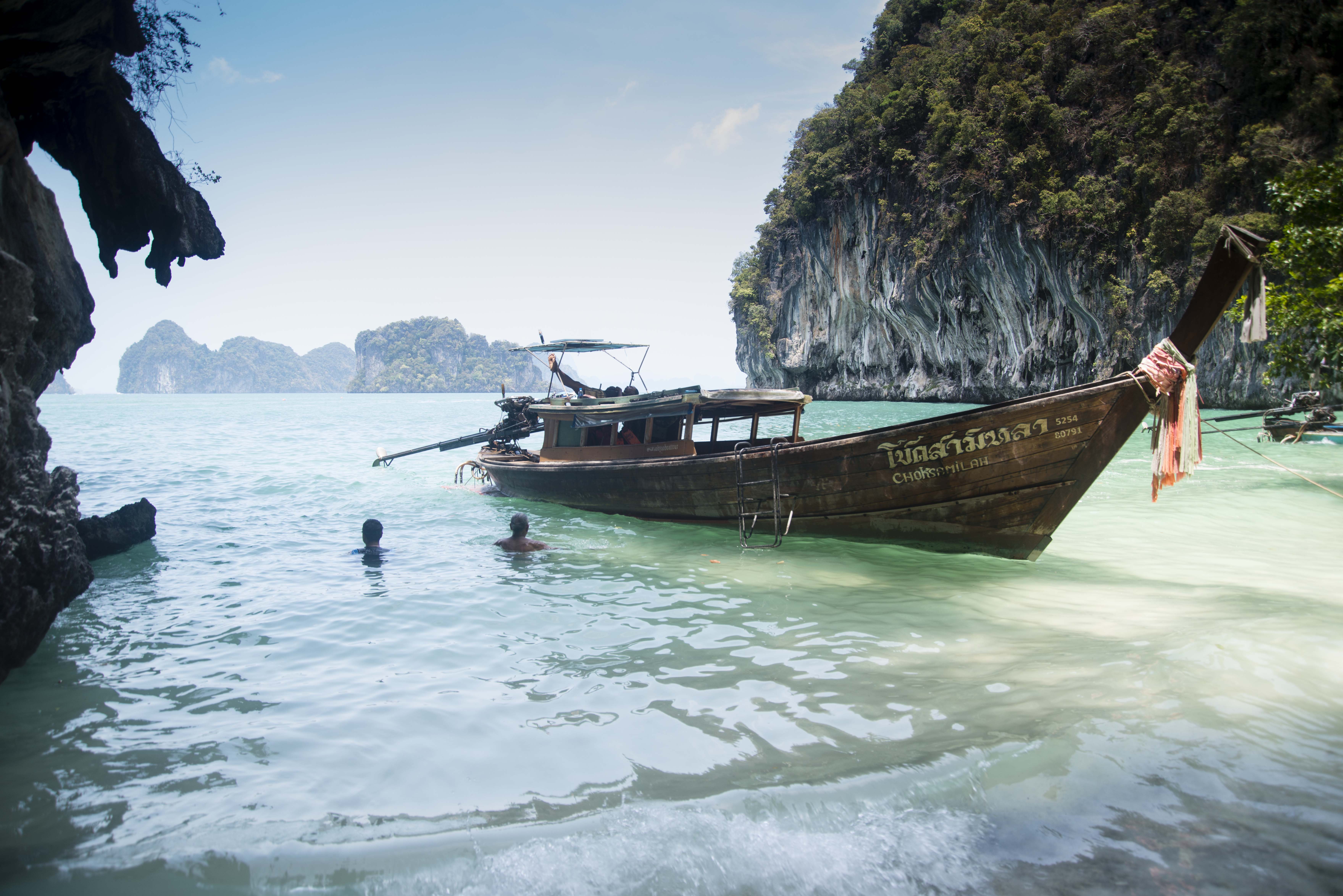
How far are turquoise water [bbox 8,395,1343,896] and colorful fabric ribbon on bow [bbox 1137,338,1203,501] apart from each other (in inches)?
42.1

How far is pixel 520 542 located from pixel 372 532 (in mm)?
1666

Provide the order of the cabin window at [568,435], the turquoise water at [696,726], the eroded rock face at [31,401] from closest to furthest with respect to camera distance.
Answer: the turquoise water at [696,726]
the eroded rock face at [31,401]
the cabin window at [568,435]

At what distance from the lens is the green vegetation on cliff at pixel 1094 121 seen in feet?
64.5

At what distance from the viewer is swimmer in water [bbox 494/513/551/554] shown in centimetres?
771

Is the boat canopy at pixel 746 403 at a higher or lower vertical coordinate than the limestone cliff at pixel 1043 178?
lower

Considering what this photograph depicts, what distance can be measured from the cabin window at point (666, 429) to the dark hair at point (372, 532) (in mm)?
4096

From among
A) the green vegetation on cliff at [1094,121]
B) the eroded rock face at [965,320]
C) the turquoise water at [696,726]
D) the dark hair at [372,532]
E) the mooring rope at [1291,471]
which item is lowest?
the turquoise water at [696,726]

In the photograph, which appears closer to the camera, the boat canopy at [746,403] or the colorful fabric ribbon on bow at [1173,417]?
the colorful fabric ribbon on bow at [1173,417]

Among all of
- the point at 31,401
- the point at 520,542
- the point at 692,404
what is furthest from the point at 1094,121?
the point at 31,401

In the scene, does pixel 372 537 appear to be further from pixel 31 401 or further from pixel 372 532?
pixel 31 401

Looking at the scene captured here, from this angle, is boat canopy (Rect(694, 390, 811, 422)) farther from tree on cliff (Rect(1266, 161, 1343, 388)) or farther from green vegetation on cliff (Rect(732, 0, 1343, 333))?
green vegetation on cliff (Rect(732, 0, 1343, 333))

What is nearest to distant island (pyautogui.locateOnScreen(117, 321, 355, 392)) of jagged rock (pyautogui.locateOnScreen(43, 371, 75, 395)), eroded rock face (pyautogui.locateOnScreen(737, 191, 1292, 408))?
jagged rock (pyautogui.locateOnScreen(43, 371, 75, 395))

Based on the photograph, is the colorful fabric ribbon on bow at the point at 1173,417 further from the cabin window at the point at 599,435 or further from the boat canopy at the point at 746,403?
the cabin window at the point at 599,435

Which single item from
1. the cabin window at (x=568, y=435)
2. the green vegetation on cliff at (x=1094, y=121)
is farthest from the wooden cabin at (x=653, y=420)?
the green vegetation on cliff at (x=1094, y=121)
